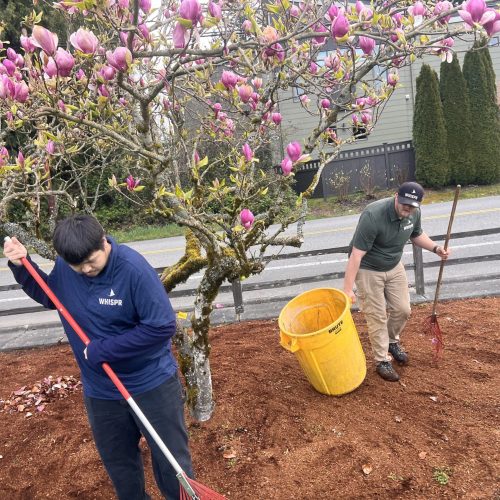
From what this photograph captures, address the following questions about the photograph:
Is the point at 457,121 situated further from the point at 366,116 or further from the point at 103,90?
the point at 103,90

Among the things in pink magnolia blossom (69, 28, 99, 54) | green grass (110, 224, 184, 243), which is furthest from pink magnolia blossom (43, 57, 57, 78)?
green grass (110, 224, 184, 243)

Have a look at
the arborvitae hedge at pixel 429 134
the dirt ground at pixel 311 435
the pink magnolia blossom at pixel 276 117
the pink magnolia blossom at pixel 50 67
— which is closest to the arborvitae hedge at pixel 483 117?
the arborvitae hedge at pixel 429 134

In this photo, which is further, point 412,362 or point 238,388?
point 412,362

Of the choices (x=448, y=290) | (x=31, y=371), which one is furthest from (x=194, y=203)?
(x=448, y=290)

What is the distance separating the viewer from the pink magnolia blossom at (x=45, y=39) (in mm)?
1985

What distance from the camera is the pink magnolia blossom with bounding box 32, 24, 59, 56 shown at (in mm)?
1985

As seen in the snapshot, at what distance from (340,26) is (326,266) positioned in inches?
297

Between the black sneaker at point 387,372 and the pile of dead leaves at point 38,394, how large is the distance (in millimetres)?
2679

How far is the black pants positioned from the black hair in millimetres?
778

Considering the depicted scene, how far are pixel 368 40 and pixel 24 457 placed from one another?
359 centimetres

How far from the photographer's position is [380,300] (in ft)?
13.4

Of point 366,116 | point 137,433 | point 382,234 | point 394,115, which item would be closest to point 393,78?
point 366,116

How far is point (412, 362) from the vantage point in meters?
4.25

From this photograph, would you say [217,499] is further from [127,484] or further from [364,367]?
[364,367]
